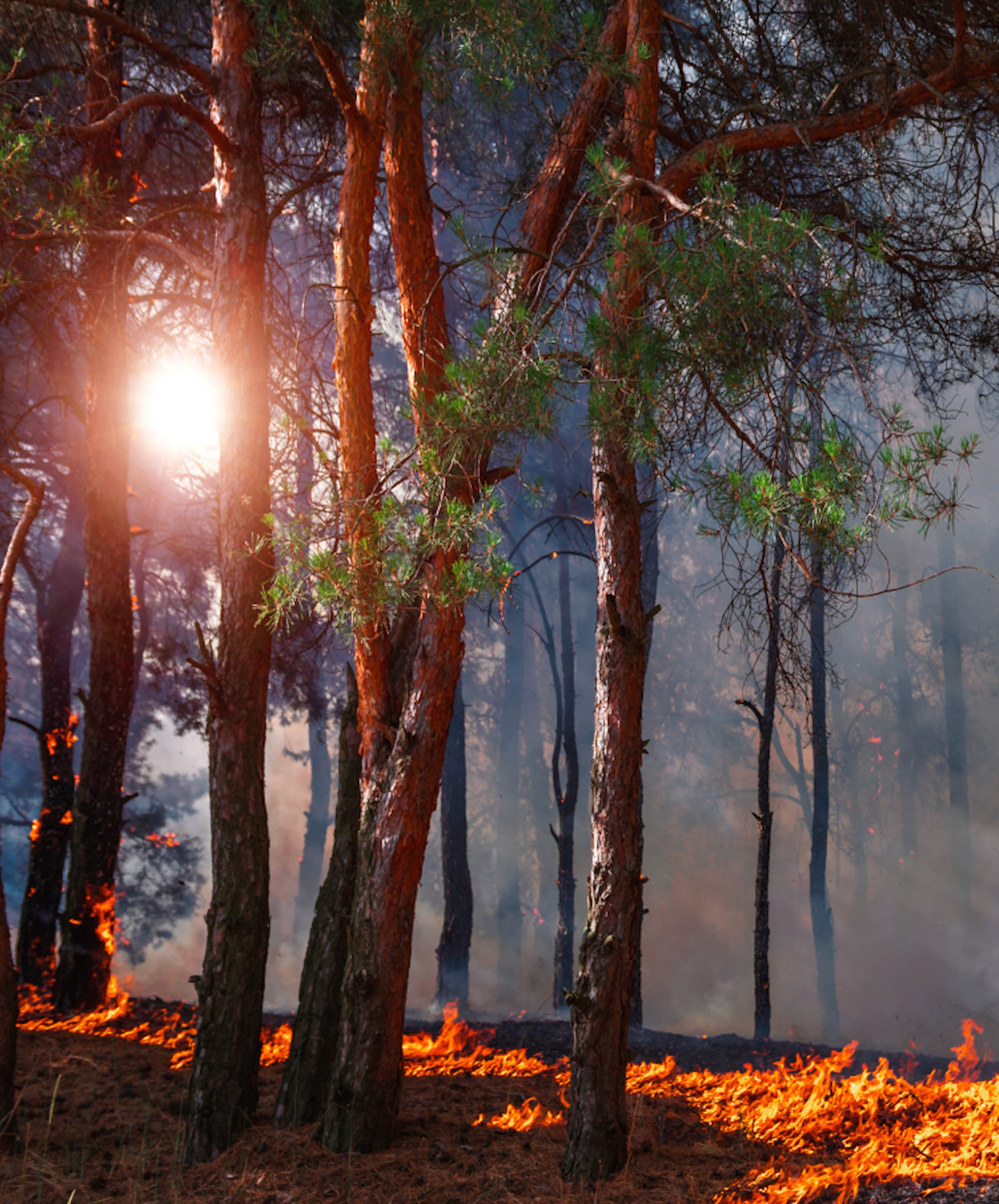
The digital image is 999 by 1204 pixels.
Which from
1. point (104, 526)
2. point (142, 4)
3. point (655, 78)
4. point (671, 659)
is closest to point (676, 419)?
point (655, 78)

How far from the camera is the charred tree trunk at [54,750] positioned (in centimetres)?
741

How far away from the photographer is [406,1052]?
616 centimetres

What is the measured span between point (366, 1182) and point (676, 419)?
A: 351cm

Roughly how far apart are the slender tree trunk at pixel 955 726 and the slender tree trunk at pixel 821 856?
3.10 metres

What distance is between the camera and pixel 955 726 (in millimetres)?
16766

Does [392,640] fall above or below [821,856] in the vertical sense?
above

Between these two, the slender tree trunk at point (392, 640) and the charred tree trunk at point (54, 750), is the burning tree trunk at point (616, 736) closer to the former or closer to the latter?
the slender tree trunk at point (392, 640)

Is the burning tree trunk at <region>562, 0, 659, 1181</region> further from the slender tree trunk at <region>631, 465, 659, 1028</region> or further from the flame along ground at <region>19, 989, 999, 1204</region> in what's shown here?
the flame along ground at <region>19, 989, 999, 1204</region>

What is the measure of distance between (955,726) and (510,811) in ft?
31.3

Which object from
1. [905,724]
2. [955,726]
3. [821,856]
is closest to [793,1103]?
[821,856]

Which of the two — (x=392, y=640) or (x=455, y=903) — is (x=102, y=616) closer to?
(x=392, y=640)

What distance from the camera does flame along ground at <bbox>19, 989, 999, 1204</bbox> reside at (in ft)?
11.2

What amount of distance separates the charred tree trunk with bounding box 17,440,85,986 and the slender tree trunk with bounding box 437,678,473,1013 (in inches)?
183

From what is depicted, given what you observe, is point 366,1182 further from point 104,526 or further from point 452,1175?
point 104,526
